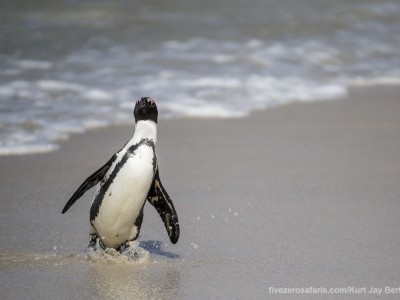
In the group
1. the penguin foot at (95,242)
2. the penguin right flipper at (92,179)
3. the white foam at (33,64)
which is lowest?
the penguin foot at (95,242)

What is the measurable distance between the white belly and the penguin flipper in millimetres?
121

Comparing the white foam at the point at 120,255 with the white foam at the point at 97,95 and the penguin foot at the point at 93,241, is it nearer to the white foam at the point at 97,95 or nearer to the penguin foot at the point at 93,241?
the penguin foot at the point at 93,241

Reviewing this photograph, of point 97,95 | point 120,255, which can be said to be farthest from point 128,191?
point 97,95

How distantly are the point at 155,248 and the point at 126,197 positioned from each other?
38cm

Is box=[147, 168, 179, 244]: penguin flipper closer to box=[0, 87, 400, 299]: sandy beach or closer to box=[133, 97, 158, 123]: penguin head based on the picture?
box=[0, 87, 400, 299]: sandy beach

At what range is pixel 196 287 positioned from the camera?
3834mm

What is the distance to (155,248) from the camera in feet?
14.6

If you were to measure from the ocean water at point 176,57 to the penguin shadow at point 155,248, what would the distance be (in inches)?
79.2

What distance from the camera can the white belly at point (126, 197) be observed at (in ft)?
13.7

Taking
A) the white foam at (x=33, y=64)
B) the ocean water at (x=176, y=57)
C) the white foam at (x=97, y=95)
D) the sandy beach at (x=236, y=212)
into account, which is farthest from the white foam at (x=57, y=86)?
the sandy beach at (x=236, y=212)

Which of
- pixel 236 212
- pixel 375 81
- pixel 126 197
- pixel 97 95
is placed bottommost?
pixel 236 212

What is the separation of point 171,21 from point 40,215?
26.0ft

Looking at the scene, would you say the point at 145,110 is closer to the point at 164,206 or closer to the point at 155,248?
the point at 164,206

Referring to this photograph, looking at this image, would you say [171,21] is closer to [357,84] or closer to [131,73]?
[131,73]
